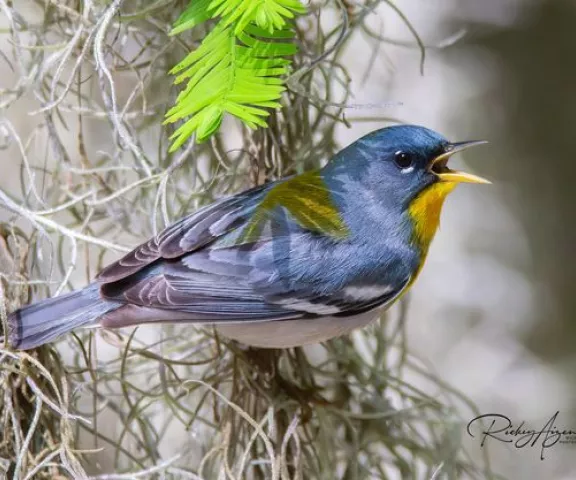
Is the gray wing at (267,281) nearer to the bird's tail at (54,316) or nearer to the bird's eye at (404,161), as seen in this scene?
the bird's tail at (54,316)

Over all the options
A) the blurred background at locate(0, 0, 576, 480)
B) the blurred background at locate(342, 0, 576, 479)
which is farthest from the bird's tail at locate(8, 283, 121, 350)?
the blurred background at locate(342, 0, 576, 479)

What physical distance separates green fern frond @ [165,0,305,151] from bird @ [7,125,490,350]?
A: 49 centimetres

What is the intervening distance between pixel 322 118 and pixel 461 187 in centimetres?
130

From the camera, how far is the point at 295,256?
6.28 feet

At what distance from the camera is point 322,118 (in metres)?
2.10

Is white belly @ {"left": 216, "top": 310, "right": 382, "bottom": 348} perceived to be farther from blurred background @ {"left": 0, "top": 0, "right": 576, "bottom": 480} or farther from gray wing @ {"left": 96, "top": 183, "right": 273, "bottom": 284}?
blurred background @ {"left": 0, "top": 0, "right": 576, "bottom": 480}

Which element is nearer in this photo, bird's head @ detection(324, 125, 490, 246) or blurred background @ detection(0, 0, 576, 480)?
bird's head @ detection(324, 125, 490, 246)

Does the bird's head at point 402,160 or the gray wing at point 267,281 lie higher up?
the bird's head at point 402,160

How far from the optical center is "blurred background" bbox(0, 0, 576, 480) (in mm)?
3090

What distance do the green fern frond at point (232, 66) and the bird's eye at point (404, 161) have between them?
1.93ft

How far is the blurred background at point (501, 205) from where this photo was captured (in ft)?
10.1
